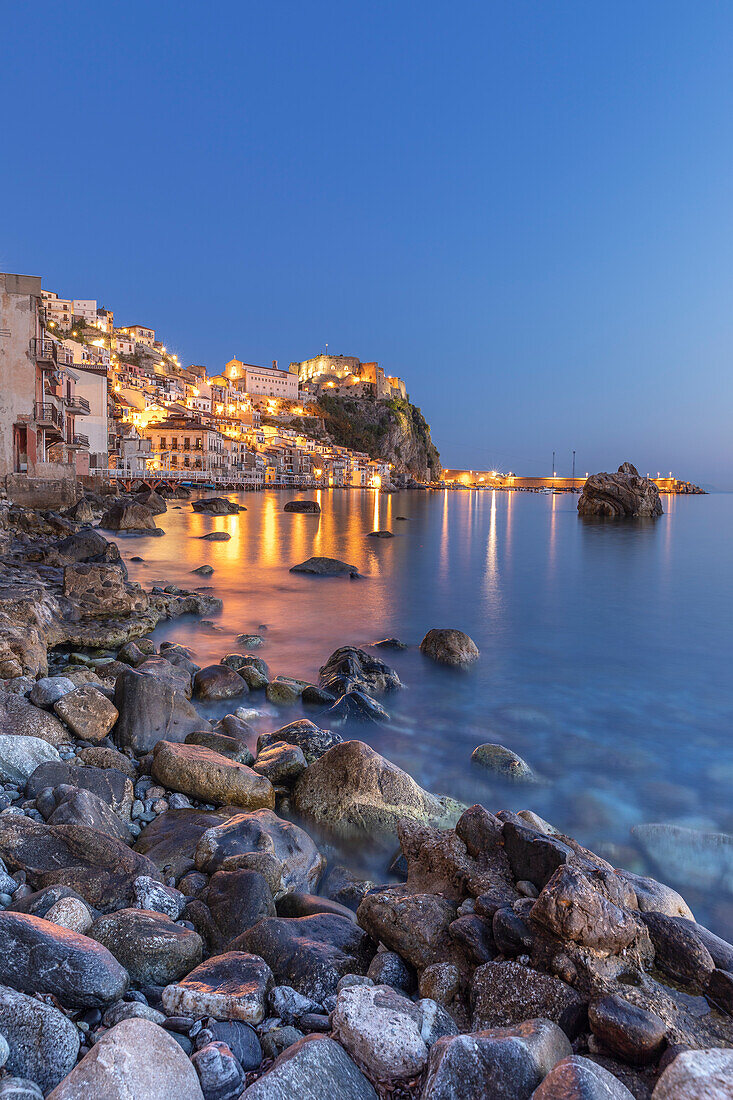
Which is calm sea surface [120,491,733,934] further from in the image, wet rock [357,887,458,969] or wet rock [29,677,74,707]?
wet rock [357,887,458,969]

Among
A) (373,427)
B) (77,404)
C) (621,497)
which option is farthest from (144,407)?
(621,497)

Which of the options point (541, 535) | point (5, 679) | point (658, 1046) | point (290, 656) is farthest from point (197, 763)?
point (541, 535)

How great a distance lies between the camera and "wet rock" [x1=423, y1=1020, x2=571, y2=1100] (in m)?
2.19

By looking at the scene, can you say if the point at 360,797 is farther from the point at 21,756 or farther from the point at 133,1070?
the point at 133,1070

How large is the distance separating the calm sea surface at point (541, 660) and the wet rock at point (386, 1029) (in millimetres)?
3742

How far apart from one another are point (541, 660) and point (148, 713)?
945 cm

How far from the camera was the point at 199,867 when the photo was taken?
174 inches

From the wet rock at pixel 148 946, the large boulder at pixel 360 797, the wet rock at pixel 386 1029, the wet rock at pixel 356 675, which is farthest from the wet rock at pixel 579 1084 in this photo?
the wet rock at pixel 356 675

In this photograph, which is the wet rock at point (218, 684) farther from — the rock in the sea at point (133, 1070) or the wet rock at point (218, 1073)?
the rock in the sea at point (133, 1070)

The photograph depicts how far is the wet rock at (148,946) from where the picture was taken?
3012 mm

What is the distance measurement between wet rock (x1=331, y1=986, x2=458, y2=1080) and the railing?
35.8 m

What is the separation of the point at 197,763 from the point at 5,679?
343 cm

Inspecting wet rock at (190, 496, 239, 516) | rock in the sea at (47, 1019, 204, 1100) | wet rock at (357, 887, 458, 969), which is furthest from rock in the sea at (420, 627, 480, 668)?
wet rock at (190, 496, 239, 516)

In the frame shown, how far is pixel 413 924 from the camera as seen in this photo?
11.1 ft
